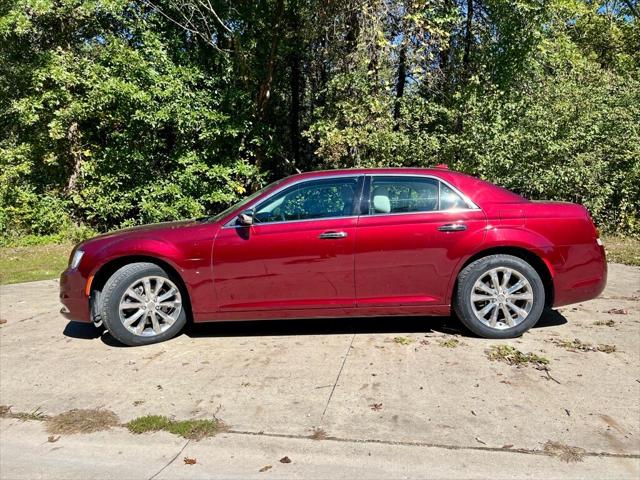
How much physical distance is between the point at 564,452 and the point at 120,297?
3902 millimetres

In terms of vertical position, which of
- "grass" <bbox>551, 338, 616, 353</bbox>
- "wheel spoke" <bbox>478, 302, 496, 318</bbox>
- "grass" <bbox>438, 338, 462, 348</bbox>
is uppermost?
"wheel spoke" <bbox>478, 302, 496, 318</bbox>

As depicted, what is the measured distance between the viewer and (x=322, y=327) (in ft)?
18.4

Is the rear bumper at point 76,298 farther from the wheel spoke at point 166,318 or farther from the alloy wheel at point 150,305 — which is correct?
the wheel spoke at point 166,318

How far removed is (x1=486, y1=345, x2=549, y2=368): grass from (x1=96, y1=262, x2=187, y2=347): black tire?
2.94m

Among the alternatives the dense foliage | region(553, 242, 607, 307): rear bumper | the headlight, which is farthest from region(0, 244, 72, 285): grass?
region(553, 242, 607, 307): rear bumper

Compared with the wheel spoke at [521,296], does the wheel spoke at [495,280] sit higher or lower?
higher

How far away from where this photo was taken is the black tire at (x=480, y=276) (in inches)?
198

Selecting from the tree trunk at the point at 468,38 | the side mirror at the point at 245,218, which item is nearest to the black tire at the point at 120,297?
the side mirror at the point at 245,218

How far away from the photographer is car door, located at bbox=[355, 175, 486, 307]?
4969mm

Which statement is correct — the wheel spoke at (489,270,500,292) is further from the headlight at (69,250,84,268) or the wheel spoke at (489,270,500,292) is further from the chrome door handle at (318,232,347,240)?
the headlight at (69,250,84,268)

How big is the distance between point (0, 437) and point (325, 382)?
89.4 inches

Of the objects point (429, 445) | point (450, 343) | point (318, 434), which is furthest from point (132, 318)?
point (429, 445)

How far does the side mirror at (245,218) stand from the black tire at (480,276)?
6.63 feet

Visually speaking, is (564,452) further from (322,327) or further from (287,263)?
(322,327)
